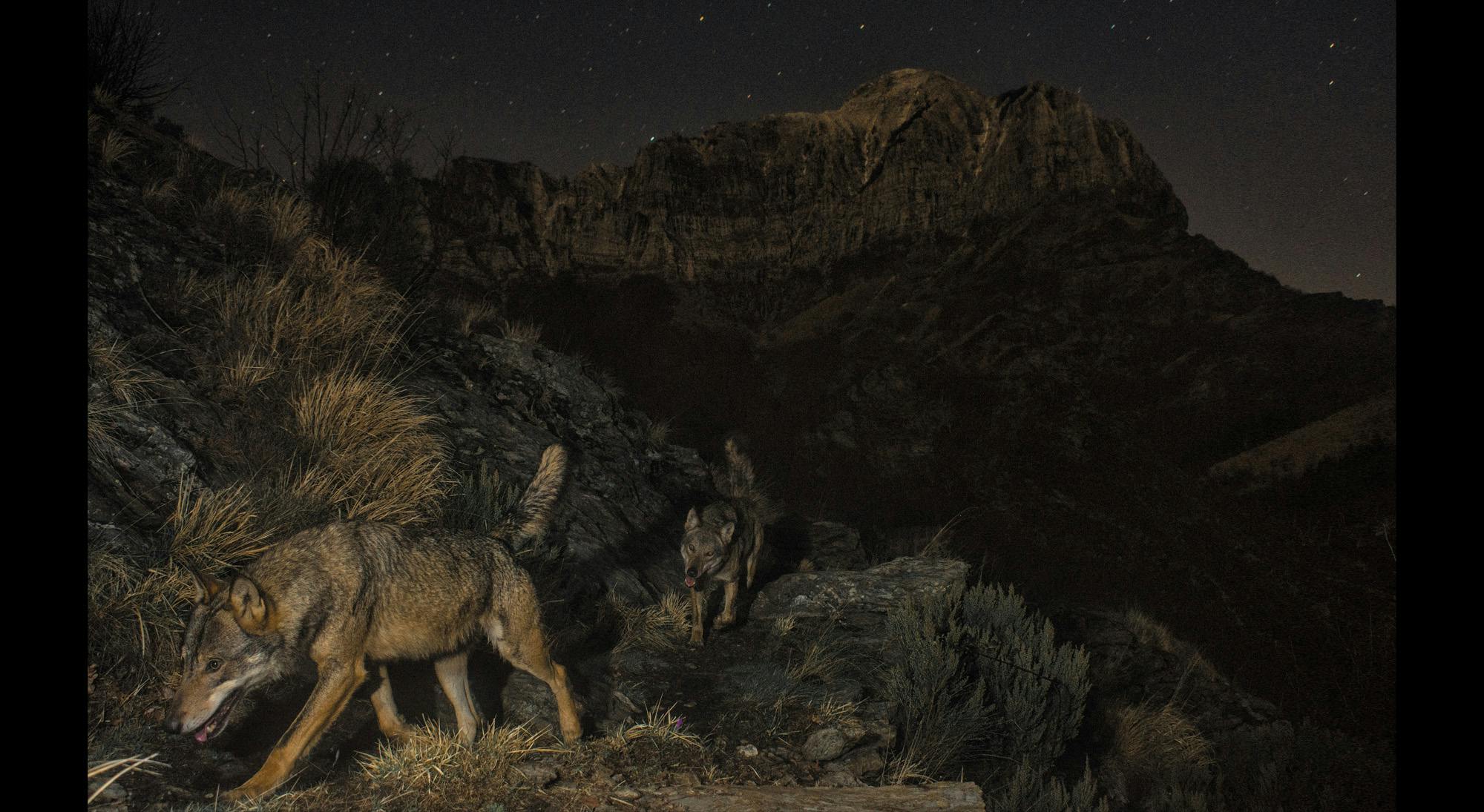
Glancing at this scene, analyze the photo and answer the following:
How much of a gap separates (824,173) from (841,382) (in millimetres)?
11754

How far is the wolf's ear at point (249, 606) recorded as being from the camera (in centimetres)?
302

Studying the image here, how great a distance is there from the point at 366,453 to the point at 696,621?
3.31m

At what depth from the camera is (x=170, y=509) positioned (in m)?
4.62

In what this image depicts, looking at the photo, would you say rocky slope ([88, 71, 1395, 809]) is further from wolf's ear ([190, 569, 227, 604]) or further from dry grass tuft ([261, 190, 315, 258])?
wolf's ear ([190, 569, 227, 604])

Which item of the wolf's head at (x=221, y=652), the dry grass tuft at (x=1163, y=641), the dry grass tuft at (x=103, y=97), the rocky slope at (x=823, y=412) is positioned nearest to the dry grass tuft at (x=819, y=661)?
the rocky slope at (x=823, y=412)

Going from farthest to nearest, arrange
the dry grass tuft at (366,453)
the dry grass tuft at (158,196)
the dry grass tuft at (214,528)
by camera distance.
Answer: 1. the dry grass tuft at (158,196)
2. the dry grass tuft at (366,453)
3. the dry grass tuft at (214,528)

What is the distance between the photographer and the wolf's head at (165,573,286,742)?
9.70 feet

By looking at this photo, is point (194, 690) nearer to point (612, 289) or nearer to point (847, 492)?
point (847, 492)

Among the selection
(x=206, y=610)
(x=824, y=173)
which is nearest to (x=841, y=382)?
(x=824, y=173)

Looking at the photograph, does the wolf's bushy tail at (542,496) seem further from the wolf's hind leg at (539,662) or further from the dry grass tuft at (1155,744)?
the dry grass tuft at (1155,744)

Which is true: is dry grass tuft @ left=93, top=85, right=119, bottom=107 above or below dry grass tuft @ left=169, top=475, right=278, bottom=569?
above

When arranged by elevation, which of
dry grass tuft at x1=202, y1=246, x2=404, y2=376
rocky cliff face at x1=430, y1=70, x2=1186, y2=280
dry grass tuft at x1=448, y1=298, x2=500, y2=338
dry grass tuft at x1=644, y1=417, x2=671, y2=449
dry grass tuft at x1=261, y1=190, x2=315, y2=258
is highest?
rocky cliff face at x1=430, y1=70, x2=1186, y2=280

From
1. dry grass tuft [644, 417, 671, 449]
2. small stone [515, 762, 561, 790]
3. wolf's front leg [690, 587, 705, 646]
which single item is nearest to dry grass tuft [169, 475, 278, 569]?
small stone [515, 762, 561, 790]

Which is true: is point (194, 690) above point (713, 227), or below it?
below
